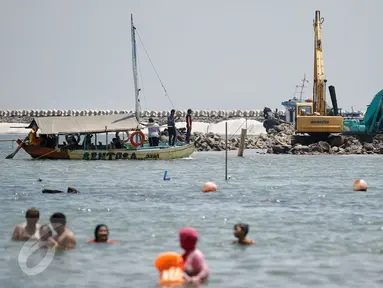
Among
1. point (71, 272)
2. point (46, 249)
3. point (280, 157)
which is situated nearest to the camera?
point (71, 272)

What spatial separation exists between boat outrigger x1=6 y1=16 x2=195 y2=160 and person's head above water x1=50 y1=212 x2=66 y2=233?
34257mm

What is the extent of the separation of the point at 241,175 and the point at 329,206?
15.5 metres

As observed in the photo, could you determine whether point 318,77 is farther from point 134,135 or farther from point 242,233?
point 242,233

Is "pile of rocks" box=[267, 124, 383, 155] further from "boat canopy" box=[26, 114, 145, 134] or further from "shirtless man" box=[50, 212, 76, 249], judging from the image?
"shirtless man" box=[50, 212, 76, 249]

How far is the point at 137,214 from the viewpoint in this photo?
1230 inches

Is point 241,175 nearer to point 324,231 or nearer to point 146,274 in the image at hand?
point 324,231

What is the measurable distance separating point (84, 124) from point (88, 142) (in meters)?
1.74

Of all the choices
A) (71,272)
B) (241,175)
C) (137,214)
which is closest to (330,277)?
(71,272)

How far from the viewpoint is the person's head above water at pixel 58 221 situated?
22.8 meters

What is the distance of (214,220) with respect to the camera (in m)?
29.6

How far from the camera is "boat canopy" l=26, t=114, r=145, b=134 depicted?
57.9 m

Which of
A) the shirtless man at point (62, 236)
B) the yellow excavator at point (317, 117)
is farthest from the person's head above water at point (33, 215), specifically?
the yellow excavator at point (317, 117)

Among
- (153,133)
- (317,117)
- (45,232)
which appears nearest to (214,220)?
(45,232)

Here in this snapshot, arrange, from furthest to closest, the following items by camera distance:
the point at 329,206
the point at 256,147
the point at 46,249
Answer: the point at 256,147, the point at 329,206, the point at 46,249
